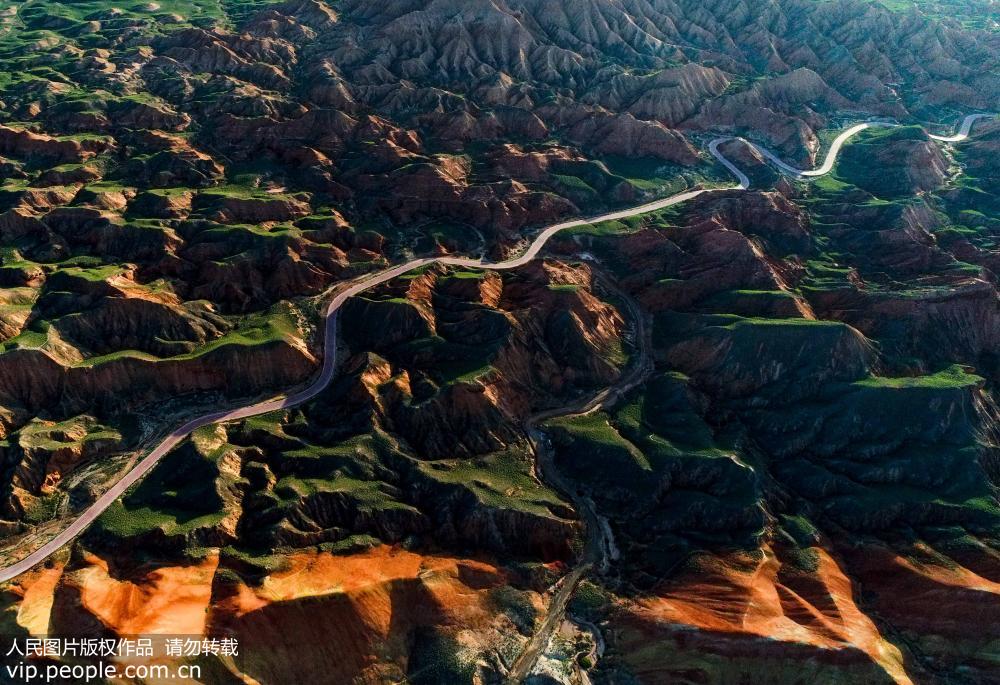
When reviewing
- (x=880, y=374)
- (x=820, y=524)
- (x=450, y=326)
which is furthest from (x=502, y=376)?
(x=880, y=374)

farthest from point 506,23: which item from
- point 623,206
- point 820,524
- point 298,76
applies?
point 820,524

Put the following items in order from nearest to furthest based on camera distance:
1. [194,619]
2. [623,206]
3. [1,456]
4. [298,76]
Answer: [194,619] < [1,456] < [623,206] < [298,76]

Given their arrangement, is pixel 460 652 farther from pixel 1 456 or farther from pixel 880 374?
pixel 880 374

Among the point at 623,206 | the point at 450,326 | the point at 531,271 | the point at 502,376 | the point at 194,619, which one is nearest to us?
the point at 194,619

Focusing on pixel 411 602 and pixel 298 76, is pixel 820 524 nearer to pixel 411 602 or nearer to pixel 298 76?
pixel 411 602

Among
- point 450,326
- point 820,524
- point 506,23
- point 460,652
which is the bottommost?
point 460,652

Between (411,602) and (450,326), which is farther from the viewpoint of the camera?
(450,326)

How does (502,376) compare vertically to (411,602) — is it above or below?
above
